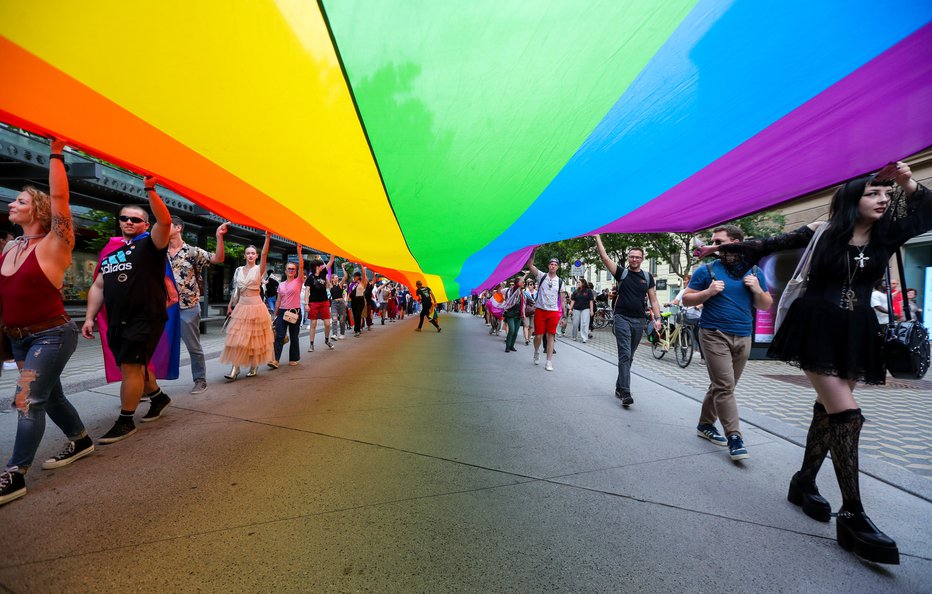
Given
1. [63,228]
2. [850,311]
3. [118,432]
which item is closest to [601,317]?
[850,311]

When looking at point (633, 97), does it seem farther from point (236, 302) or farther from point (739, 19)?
point (236, 302)

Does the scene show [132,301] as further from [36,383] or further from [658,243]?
[658,243]

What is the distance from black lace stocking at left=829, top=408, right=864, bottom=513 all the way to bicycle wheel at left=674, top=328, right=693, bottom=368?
6339 millimetres

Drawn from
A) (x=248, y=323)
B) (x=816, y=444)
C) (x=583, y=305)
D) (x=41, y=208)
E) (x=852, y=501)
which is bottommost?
(x=852, y=501)

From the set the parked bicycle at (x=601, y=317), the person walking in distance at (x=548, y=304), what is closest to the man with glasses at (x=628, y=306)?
the person walking in distance at (x=548, y=304)

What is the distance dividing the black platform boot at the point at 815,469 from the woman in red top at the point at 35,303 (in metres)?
4.69

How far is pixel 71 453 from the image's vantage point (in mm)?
2854

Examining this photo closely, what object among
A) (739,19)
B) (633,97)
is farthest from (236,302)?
(739,19)

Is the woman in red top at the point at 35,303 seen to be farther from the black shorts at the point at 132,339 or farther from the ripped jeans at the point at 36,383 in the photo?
the black shorts at the point at 132,339

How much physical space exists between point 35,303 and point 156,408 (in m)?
1.81

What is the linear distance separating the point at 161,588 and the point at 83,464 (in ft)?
6.18

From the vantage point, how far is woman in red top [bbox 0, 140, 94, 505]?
7.88 ft

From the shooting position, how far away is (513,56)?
253 cm

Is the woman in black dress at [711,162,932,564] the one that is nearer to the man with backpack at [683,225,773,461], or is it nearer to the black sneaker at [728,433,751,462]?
the black sneaker at [728,433,751,462]
